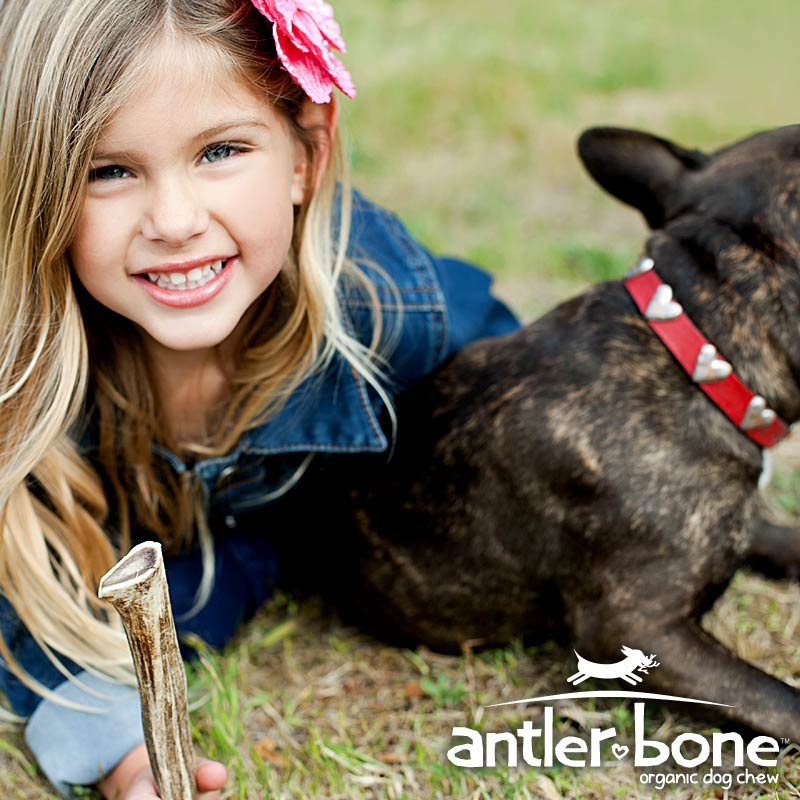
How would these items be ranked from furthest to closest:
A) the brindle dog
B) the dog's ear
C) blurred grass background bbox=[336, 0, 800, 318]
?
blurred grass background bbox=[336, 0, 800, 318] → the dog's ear → the brindle dog

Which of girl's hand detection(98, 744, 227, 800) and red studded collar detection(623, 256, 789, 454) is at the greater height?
red studded collar detection(623, 256, 789, 454)

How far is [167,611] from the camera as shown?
2080mm

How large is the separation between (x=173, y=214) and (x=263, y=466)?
0.98 m

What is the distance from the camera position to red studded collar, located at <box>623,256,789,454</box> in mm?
2617

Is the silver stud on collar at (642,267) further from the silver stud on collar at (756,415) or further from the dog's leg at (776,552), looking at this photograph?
the dog's leg at (776,552)

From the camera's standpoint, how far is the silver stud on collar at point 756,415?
103 inches

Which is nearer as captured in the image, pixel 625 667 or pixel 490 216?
pixel 625 667

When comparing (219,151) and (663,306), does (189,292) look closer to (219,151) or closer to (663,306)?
(219,151)

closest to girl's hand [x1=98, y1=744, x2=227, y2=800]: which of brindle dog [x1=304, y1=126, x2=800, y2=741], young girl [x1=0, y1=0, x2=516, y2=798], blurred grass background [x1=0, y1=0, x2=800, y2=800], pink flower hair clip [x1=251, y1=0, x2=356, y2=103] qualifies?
young girl [x1=0, y1=0, x2=516, y2=798]

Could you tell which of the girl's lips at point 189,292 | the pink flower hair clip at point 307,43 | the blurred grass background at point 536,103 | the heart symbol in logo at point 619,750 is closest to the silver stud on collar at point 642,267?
the pink flower hair clip at point 307,43

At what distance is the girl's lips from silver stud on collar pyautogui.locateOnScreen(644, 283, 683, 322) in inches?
39.1

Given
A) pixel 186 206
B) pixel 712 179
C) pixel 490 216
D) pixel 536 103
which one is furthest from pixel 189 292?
pixel 536 103

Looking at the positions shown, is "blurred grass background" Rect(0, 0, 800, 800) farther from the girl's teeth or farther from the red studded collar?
the girl's teeth

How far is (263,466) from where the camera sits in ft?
10.2
